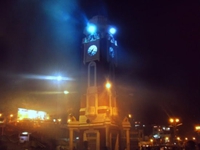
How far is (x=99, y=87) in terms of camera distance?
122ft

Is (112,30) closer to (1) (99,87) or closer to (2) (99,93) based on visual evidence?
(1) (99,87)

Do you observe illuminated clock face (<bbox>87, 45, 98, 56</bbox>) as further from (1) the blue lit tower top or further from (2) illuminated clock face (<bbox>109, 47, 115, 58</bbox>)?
(2) illuminated clock face (<bbox>109, 47, 115, 58</bbox>)

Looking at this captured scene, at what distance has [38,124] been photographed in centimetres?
4603

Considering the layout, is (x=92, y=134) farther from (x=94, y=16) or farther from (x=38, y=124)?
(x=94, y=16)

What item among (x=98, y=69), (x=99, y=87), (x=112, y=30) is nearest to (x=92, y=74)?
(x=98, y=69)

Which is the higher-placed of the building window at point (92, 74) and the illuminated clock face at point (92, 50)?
the illuminated clock face at point (92, 50)

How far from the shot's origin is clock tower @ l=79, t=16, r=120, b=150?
35312mm

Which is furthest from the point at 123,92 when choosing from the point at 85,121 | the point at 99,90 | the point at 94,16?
the point at 94,16

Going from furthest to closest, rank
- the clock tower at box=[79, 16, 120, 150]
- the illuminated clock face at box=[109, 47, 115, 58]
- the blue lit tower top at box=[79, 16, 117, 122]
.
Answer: the illuminated clock face at box=[109, 47, 115, 58] < the blue lit tower top at box=[79, 16, 117, 122] < the clock tower at box=[79, 16, 120, 150]

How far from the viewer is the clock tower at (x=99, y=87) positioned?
116 feet

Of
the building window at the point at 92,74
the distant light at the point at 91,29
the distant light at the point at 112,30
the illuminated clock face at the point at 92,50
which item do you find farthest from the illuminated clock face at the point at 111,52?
the distant light at the point at 91,29

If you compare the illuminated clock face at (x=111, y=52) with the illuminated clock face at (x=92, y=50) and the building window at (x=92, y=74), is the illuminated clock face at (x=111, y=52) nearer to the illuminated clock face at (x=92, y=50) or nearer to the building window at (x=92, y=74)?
the illuminated clock face at (x=92, y=50)

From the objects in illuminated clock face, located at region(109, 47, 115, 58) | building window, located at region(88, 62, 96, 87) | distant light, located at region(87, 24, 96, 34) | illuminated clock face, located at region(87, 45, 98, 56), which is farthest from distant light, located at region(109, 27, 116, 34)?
building window, located at region(88, 62, 96, 87)

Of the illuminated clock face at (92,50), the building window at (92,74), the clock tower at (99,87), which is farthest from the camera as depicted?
the illuminated clock face at (92,50)
